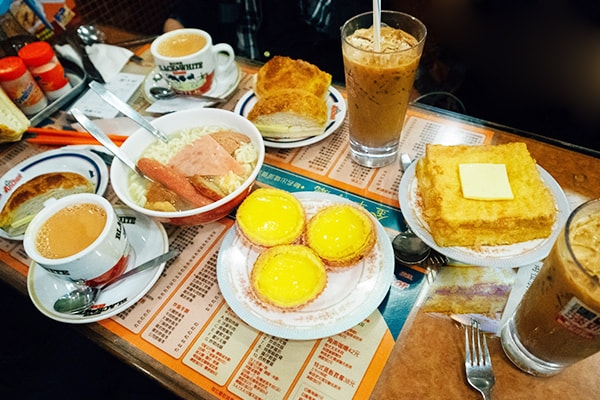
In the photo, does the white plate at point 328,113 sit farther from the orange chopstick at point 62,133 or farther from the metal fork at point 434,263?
the metal fork at point 434,263

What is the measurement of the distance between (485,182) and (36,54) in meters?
2.23

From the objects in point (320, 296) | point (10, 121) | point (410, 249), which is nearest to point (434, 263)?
point (410, 249)

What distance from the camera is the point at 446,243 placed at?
119cm

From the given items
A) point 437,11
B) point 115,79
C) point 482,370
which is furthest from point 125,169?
point 437,11

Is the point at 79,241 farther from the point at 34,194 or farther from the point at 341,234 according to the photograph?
the point at 341,234

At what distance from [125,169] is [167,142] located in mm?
208

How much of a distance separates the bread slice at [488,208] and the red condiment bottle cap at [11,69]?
202 cm

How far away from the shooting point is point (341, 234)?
119 centimetres

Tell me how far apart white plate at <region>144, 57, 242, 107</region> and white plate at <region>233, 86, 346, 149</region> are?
0.63ft

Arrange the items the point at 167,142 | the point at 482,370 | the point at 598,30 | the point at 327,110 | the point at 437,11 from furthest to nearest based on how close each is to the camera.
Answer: the point at 437,11, the point at 598,30, the point at 327,110, the point at 167,142, the point at 482,370

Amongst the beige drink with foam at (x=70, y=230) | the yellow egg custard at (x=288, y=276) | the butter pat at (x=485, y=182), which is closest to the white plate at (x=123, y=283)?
the beige drink with foam at (x=70, y=230)

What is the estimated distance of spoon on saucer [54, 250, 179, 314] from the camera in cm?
115

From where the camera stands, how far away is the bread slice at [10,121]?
177 centimetres

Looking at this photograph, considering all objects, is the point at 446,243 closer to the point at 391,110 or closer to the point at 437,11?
the point at 391,110
